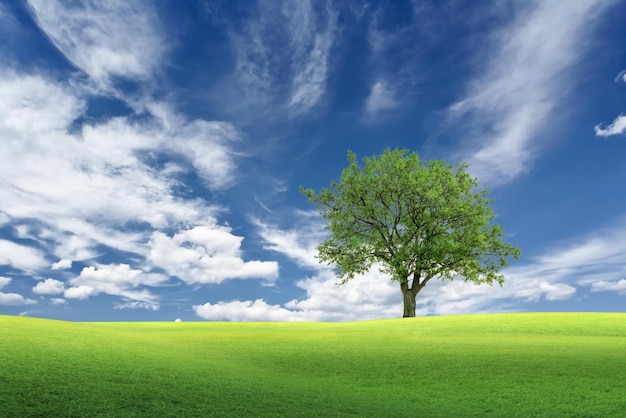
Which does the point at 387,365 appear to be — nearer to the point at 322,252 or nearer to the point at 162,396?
the point at 162,396

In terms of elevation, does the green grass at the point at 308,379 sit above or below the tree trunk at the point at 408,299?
below

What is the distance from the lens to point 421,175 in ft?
151

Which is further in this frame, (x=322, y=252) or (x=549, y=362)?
(x=322, y=252)

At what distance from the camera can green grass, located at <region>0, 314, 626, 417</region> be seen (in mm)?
10047

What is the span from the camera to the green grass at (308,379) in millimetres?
10047

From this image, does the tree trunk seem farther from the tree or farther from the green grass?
the green grass

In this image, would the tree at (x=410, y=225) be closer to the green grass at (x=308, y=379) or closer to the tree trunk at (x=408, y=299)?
the tree trunk at (x=408, y=299)

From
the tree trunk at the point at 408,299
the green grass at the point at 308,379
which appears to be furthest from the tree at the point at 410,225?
the green grass at the point at 308,379

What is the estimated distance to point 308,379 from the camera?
1444 cm

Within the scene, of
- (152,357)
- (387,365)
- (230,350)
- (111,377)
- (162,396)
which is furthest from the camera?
(230,350)

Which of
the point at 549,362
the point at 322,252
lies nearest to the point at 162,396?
the point at 549,362

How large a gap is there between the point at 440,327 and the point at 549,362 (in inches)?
517

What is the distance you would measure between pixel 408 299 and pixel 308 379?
32.7m

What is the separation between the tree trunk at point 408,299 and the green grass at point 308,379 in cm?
2393
